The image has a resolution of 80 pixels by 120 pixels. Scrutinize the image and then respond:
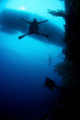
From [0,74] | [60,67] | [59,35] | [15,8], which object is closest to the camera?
[60,67]

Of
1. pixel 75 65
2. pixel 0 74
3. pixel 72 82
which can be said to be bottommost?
pixel 72 82

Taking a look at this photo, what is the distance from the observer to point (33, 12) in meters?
12.0

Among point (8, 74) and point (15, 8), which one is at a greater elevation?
point (8, 74)

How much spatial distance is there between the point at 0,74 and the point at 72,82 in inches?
2578

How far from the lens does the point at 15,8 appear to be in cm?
1172

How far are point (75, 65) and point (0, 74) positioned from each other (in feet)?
215

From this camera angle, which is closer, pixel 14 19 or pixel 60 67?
pixel 60 67

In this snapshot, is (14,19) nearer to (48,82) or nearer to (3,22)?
(3,22)

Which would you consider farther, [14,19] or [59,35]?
[59,35]

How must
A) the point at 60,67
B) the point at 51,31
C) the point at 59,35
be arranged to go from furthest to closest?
the point at 59,35, the point at 51,31, the point at 60,67

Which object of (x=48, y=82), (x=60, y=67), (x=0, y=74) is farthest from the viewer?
(x=0, y=74)

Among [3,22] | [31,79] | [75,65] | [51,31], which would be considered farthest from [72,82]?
[31,79]

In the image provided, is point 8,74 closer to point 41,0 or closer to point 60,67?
point 41,0

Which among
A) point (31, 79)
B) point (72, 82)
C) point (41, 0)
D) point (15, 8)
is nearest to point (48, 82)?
point (72, 82)
